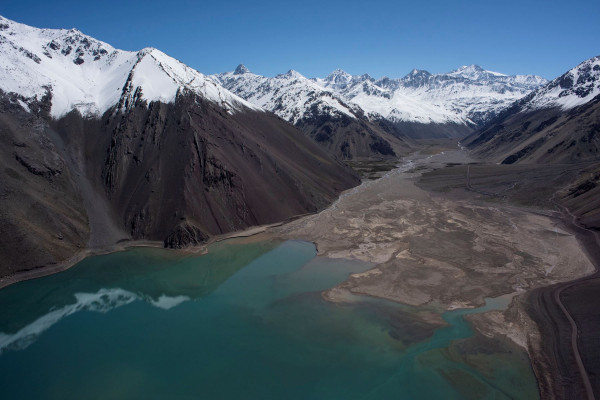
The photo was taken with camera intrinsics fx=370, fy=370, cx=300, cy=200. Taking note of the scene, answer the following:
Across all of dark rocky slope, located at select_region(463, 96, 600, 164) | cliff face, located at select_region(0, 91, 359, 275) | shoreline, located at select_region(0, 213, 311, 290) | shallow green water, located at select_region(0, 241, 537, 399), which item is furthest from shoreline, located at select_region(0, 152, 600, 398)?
dark rocky slope, located at select_region(463, 96, 600, 164)

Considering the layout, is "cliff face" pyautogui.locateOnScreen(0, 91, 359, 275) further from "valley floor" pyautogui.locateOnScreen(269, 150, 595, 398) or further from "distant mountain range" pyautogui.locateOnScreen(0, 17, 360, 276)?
"valley floor" pyautogui.locateOnScreen(269, 150, 595, 398)

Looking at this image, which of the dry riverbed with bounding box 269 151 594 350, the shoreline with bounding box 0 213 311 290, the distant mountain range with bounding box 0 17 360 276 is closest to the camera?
the dry riverbed with bounding box 269 151 594 350

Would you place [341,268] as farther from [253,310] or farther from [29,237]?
[29,237]

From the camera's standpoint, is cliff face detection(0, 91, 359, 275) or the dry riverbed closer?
the dry riverbed

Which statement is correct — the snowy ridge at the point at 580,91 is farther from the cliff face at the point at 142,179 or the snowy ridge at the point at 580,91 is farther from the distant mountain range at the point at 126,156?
the cliff face at the point at 142,179

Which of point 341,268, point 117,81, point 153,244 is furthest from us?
point 117,81

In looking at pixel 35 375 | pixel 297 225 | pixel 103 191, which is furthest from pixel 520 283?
pixel 103 191

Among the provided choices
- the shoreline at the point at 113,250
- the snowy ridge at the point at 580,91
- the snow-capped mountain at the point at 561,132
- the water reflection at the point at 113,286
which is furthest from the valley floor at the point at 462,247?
the snowy ridge at the point at 580,91
